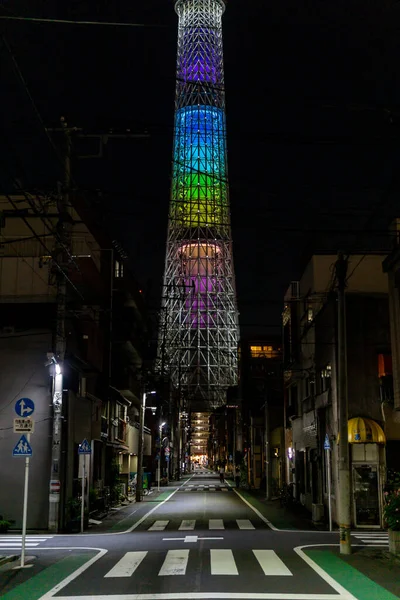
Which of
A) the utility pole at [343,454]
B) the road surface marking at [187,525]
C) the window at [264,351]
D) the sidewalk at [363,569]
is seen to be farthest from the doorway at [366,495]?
the window at [264,351]

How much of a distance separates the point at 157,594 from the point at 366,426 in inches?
694

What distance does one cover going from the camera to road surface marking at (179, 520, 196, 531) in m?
26.4

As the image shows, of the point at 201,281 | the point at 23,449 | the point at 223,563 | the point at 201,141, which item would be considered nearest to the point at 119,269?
the point at 23,449

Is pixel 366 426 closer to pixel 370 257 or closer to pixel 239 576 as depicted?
pixel 370 257

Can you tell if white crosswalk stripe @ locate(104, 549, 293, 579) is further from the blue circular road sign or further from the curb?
the blue circular road sign

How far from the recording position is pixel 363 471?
94.8 ft

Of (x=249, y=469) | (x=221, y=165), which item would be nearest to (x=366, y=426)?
(x=249, y=469)

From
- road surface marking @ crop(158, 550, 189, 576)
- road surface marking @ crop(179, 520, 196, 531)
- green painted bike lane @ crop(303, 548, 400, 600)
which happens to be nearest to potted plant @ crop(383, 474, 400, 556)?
green painted bike lane @ crop(303, 548, 400, 600)

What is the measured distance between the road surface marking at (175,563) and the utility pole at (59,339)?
8.03 meters

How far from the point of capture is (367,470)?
28906 millimetres

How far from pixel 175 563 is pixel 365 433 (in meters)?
13.8

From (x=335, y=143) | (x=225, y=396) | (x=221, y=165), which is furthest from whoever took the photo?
(x=225, y=396)

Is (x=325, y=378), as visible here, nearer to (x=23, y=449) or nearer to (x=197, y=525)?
(x=197, y=525)

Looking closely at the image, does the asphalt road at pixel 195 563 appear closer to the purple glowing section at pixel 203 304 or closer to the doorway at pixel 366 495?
the doorway at pixel 366 495
